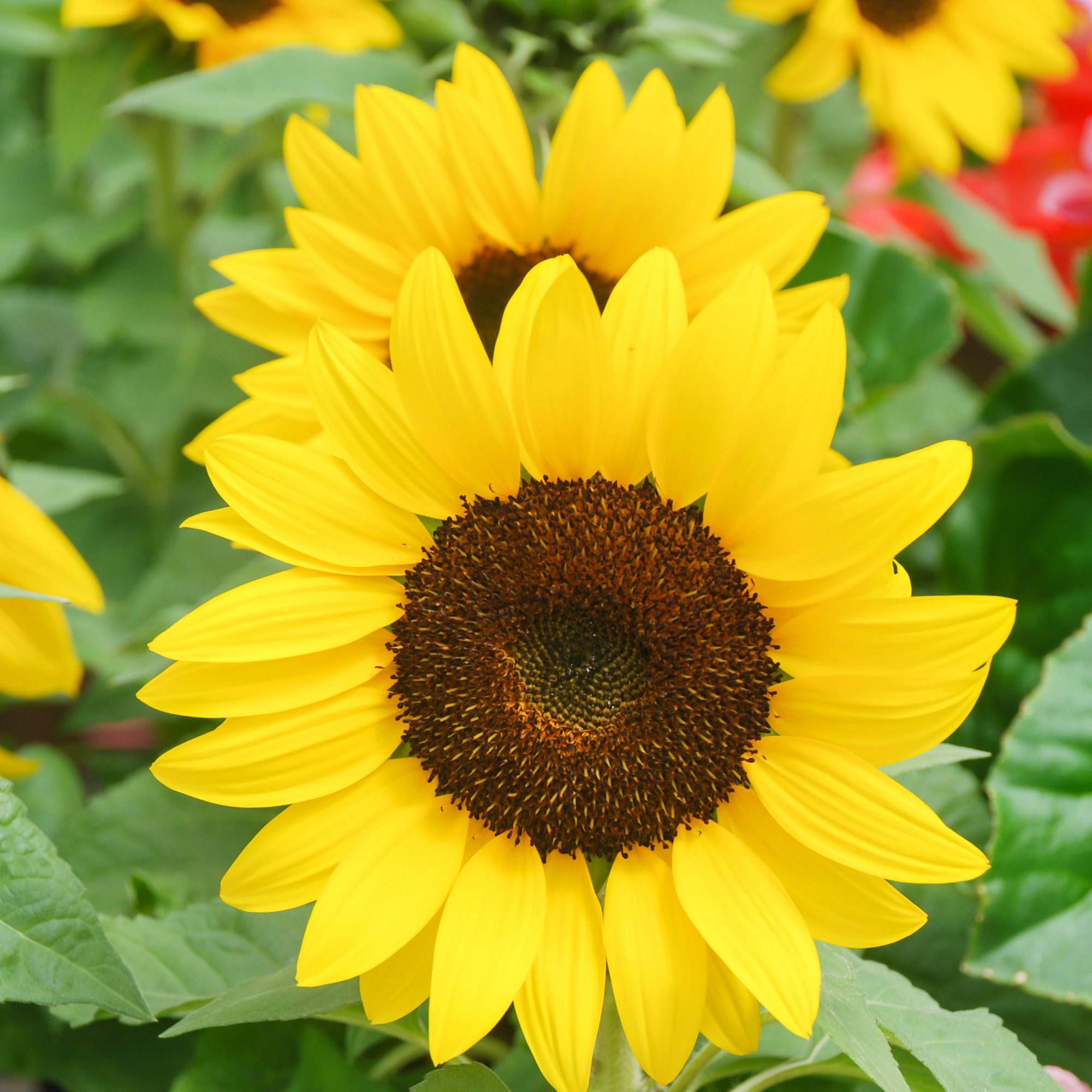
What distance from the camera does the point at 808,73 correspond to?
0.80 metres

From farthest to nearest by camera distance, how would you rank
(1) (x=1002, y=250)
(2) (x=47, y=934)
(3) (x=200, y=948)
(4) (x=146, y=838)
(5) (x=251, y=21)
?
(1) (x=1002, y=250), (5) (x=251, y=21), (4) (x=146, y=838), (3) (x=200, y=948), (2) (x=47, y=934)

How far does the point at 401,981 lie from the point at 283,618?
13cm

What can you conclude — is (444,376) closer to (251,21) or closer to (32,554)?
(32,554)

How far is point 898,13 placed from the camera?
818 millimetres

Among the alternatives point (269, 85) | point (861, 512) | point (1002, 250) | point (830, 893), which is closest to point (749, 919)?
point (830, 893)

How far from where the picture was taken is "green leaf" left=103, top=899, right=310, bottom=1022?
1.49 ft

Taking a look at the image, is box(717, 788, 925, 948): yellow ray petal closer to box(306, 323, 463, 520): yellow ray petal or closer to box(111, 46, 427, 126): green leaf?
box(306, 323, 463, 520): yellow ray petal

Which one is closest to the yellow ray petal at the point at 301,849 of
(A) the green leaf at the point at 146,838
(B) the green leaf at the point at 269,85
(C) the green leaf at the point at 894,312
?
(A) the green leaf at the point at 146,838

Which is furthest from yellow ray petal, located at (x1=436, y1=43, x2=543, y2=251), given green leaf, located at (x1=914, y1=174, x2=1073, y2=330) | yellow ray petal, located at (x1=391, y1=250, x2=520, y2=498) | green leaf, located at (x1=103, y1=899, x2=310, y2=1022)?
green leaf, located at (x1=914, y1=174, x2=1073, y2=330)

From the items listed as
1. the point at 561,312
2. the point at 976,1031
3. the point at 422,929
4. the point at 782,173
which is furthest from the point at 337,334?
the point at 782,173

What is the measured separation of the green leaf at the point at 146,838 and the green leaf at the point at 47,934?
0.79 feet

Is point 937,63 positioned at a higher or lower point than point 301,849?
higher

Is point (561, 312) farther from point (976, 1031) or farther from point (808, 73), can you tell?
point (808, 73)

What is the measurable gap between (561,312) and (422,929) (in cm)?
22
